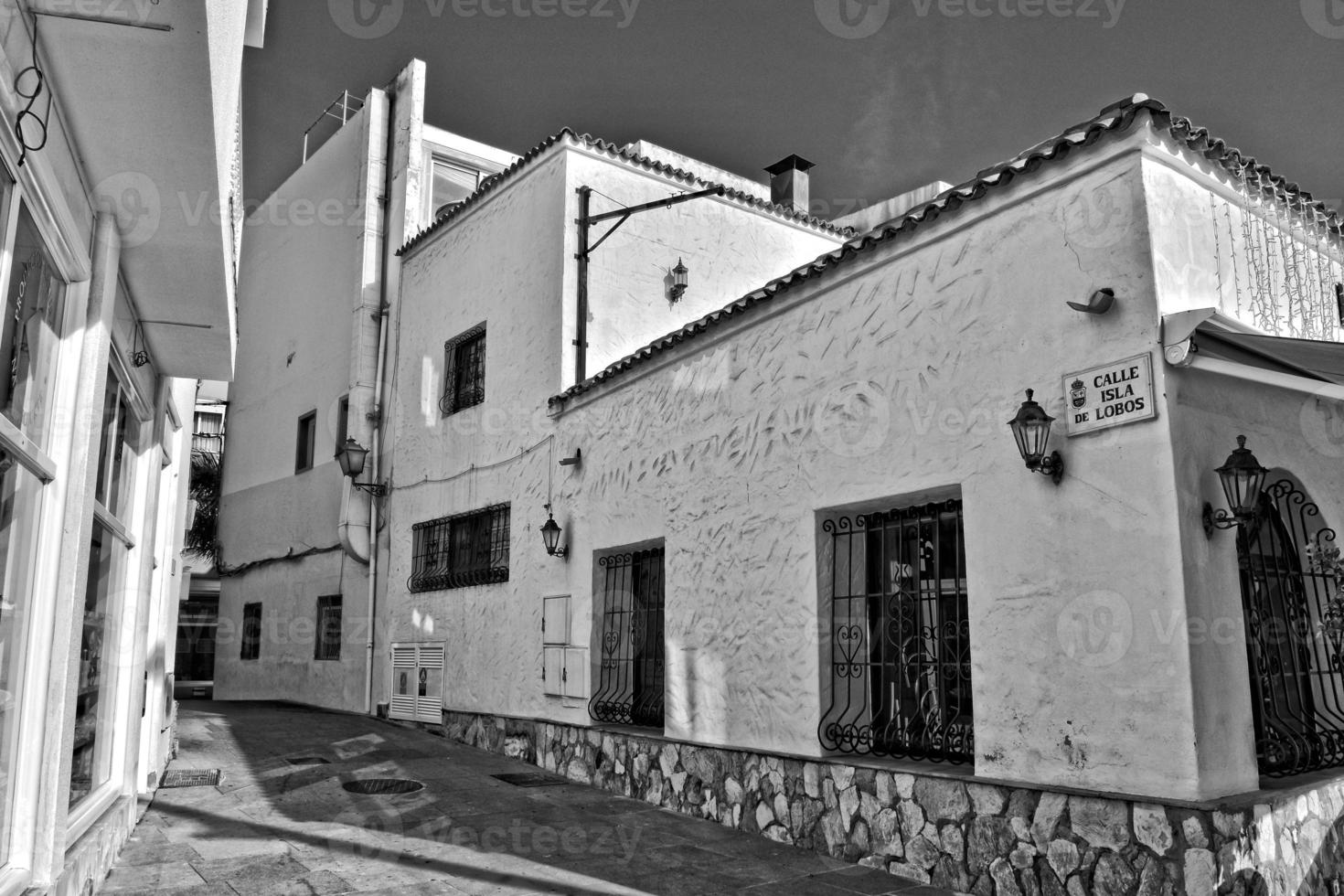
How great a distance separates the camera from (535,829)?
24.1 ft

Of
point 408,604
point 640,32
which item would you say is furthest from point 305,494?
point 640,32

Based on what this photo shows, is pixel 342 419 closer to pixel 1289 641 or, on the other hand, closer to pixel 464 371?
pixel 464 371

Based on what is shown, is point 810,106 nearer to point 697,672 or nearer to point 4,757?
point 697,672

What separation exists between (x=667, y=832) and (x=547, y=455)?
4543 mm

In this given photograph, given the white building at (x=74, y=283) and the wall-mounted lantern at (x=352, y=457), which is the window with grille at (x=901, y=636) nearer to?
the white building at (x=74, y=283)

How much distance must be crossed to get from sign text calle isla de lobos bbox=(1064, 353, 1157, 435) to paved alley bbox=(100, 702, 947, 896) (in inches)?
110

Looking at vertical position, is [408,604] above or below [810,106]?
below

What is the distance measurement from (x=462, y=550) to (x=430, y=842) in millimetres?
5815

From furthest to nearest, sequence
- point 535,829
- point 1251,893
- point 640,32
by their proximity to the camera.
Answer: point 640,32, point 535,829, point 1251,893

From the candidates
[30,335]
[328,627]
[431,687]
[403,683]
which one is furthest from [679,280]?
[30,335]

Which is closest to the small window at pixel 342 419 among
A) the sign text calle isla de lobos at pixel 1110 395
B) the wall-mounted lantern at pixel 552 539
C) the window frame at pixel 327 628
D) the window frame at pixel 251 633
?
the window frame at pixel 327 628

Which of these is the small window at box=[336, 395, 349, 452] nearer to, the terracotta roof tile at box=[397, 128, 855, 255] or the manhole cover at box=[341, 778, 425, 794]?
the terracotta roof tile at box=[397, 128, 855, 255]

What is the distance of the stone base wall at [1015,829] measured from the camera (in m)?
4.59

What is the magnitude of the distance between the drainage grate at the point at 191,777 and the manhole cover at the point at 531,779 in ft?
8.18
